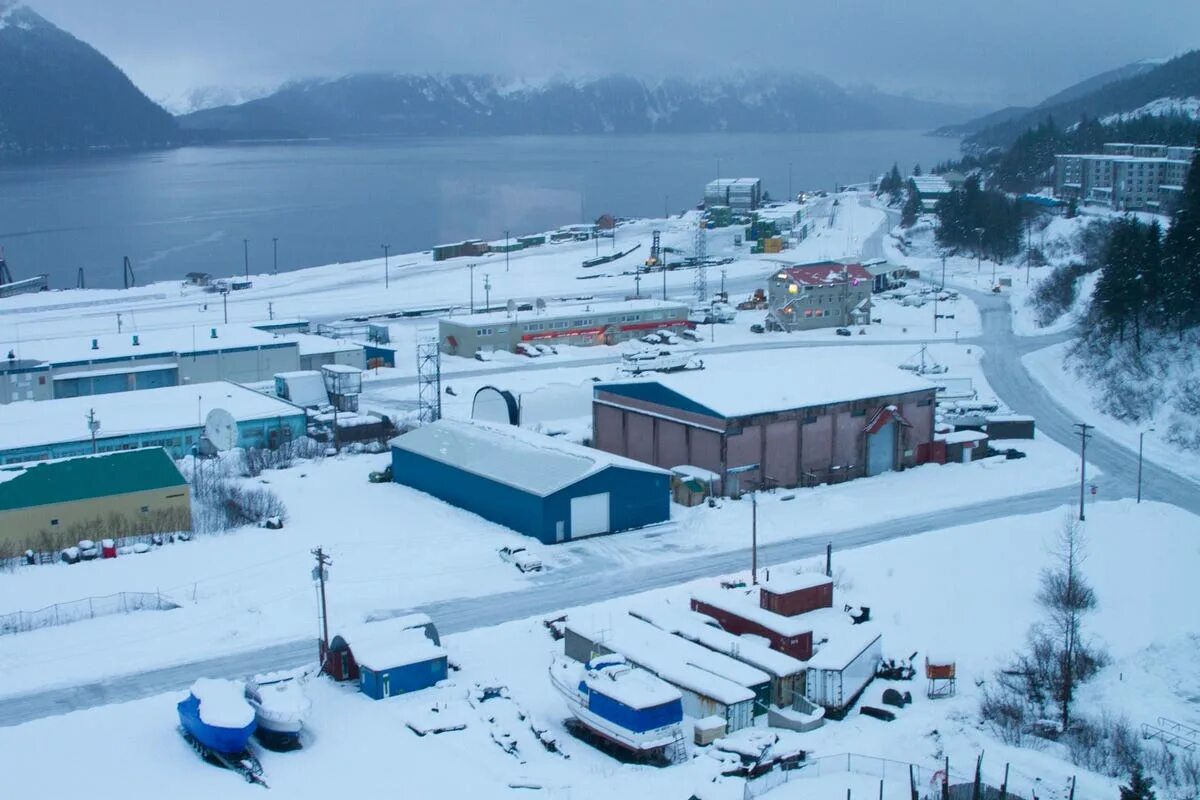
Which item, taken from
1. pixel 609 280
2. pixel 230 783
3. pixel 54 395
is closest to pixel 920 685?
pixel 230 783

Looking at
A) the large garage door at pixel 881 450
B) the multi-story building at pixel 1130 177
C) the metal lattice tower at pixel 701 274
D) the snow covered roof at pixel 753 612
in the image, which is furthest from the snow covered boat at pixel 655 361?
the multi-story building at pixel 1130 177

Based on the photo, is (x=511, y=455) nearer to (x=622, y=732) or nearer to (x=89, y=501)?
(x=89, y=501)

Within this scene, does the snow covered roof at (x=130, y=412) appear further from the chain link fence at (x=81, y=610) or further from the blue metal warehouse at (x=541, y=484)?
the chain link fence at (x=81, y=610)

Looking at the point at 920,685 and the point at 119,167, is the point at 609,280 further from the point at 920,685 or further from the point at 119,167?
the point at 119,167

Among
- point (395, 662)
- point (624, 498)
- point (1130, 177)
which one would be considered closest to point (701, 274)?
point (1130, 177)

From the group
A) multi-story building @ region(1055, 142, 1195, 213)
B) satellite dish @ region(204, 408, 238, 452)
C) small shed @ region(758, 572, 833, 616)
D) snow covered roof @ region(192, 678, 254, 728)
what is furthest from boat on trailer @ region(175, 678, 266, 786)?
multi-story building @ region(1055, 142, 1195, 213)
